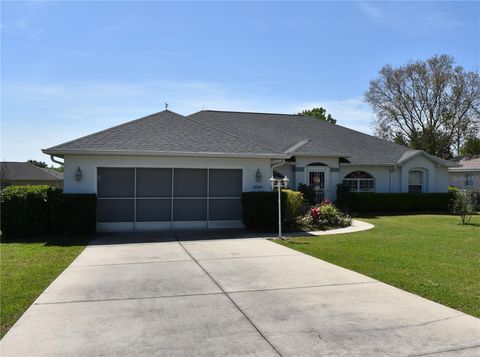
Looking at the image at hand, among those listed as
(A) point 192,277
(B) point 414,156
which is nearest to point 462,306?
(A) point 192,277

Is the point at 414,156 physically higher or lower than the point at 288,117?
lower

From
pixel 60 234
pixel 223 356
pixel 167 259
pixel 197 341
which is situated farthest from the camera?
pixel 60 234

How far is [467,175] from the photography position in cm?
3328

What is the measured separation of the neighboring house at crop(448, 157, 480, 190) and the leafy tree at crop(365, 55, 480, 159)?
443 inches

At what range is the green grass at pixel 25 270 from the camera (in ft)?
19.6

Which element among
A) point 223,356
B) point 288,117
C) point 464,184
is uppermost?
point 288,117

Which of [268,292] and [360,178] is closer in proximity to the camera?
[268,292]

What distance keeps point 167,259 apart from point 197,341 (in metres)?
5.05

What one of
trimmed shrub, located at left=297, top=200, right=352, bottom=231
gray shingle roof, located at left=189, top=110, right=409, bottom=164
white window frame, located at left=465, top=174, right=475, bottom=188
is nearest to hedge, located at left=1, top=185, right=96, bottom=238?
trimmed shrub, located at left=297, top=200, right=352, bottom=231

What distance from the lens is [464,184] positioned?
1314 inches

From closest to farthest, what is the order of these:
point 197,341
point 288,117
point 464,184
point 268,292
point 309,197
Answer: point 197,341, point 268,292, point 309,197, point 288,117, point 464,184

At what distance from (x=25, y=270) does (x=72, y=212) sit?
5.03 m

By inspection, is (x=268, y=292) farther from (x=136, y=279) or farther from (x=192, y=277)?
(x=136, y=279)

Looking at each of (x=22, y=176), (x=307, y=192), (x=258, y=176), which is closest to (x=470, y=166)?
(x=307, y=192)
